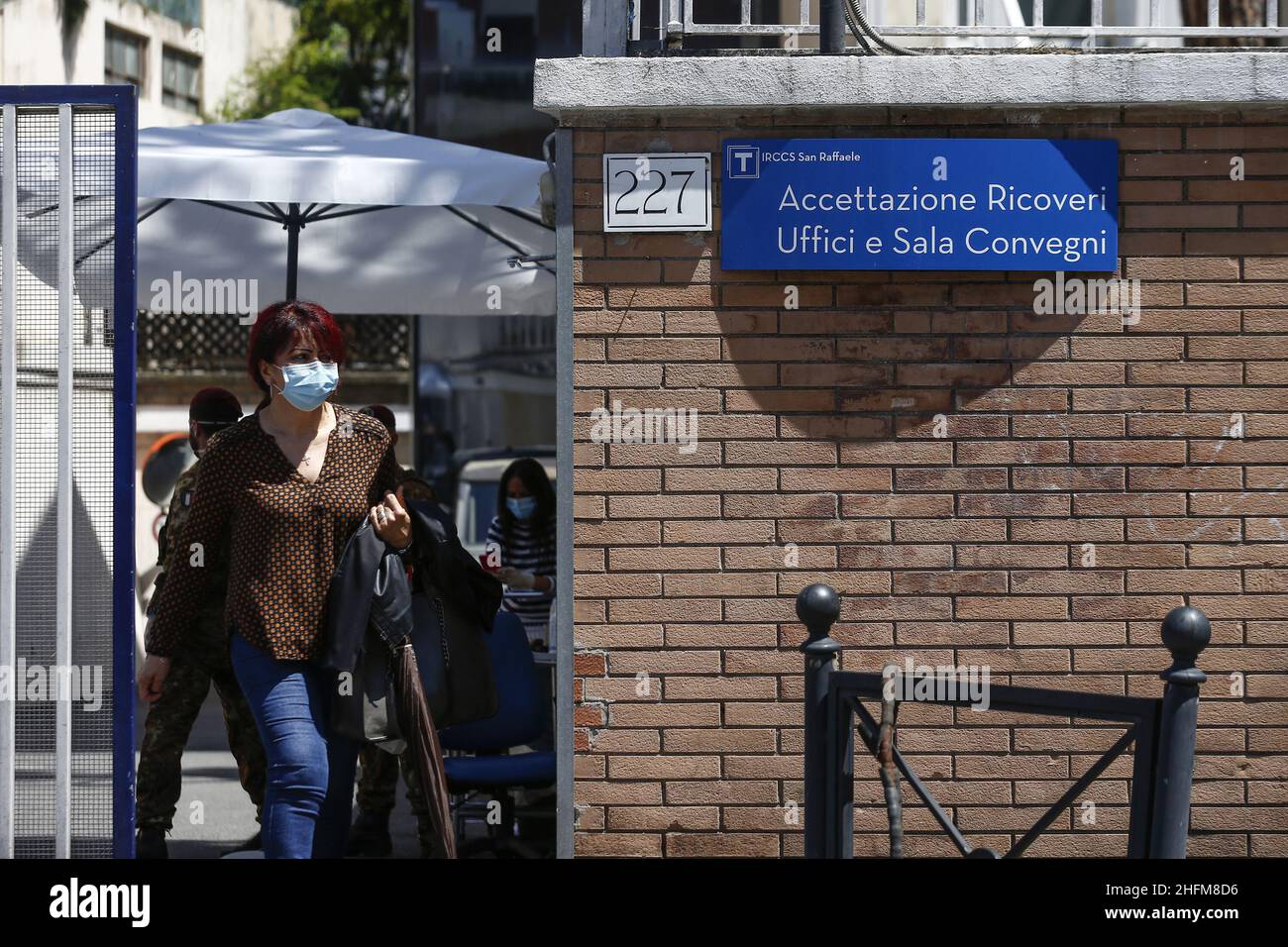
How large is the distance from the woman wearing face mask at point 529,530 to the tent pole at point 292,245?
1.39 m

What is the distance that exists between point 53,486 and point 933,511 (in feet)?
8.82

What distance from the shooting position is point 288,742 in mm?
4641

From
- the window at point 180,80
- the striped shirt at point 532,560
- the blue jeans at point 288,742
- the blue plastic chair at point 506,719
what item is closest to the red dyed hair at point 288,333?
the blue jeans at point 288,742

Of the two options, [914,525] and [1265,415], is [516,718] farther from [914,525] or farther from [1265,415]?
[1265,415]

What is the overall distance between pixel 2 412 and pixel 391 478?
1.15 m

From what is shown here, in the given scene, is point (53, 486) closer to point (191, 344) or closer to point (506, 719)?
A: point (506, 719)

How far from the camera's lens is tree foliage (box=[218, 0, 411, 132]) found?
30250 mm

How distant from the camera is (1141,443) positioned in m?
5.12

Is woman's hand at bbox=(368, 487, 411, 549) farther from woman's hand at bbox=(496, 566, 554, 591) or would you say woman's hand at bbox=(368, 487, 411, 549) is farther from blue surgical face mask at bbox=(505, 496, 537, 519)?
blue surgical face mask at bbox=(505, 496, 537, 519)

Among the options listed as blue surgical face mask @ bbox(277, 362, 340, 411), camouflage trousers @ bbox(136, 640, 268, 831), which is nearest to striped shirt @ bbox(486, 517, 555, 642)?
camouflage trousers @ bbox(136, 640, 268, 831)
